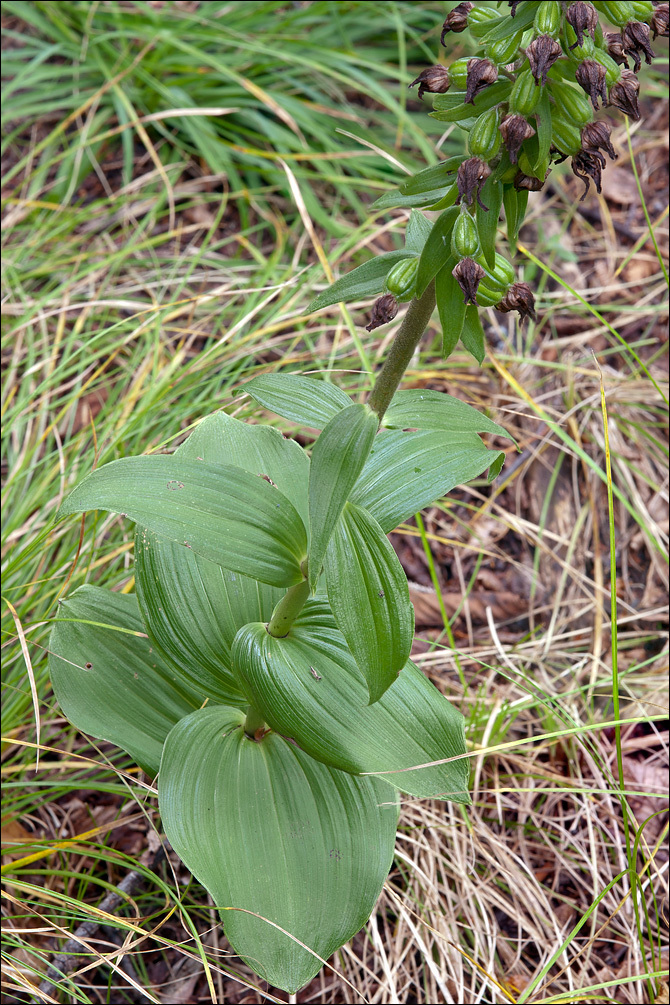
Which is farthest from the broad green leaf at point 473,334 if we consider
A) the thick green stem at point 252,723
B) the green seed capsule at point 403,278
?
the thick green stem at point 252,723

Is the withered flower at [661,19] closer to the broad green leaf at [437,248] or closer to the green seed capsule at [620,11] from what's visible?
the green seed capsule at [620,11]

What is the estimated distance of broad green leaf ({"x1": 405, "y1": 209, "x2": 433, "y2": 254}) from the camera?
1.32m

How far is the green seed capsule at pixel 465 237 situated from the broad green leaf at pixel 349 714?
28.2 inches

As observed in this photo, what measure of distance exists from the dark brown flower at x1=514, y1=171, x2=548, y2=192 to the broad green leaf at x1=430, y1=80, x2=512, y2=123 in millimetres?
100

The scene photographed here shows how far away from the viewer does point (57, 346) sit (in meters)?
2.72

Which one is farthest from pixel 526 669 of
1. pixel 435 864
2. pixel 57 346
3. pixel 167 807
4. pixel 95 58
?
pixel 95 58

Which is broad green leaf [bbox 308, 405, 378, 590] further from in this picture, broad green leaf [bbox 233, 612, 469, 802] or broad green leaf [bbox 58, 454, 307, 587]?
broad green leaf [bbox 233, 612, 469, 802]

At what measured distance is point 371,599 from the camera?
1.26 meters

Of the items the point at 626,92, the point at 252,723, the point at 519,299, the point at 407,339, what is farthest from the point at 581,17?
the point at 252,723

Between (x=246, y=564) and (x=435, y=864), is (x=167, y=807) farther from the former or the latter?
(x=435, y=864)

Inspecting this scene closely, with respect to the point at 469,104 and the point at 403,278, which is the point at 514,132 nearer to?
the point at 469,104

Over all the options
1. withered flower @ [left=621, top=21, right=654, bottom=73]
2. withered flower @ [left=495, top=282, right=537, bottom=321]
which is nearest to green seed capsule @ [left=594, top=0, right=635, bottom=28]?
withered flower @ [left=621, top=21, right=654, bottom=73]

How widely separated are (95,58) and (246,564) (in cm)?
308

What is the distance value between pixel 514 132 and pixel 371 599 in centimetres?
68
